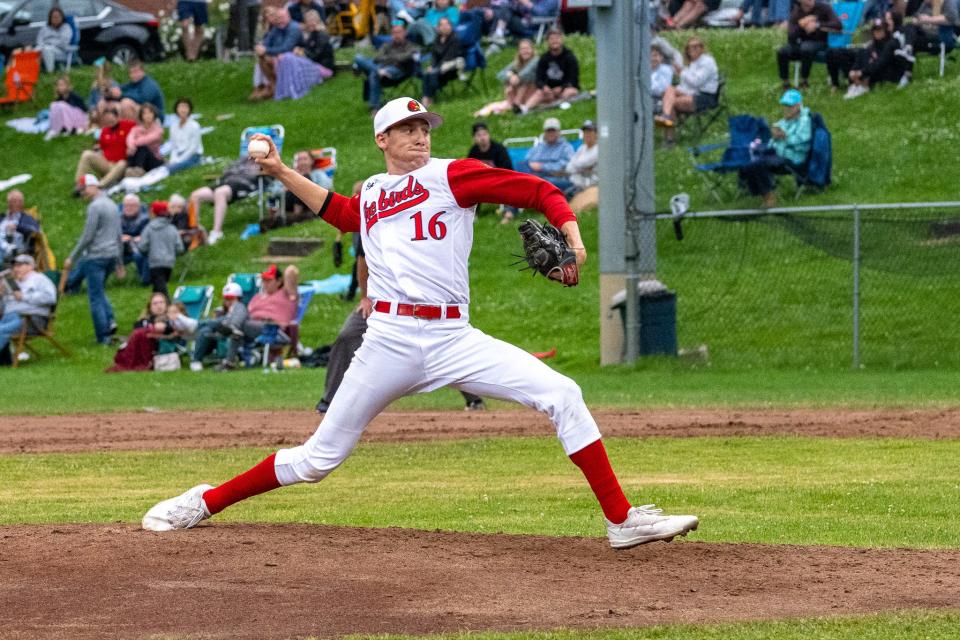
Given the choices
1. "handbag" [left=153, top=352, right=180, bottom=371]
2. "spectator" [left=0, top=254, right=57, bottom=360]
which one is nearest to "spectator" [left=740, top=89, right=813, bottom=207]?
"handbag" [left=153, top=352, right=180, bottom=371]

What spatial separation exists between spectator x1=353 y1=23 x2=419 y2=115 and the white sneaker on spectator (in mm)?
8897

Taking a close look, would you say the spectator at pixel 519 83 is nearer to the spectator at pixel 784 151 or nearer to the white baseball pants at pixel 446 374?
the spectator at pixel 784 151

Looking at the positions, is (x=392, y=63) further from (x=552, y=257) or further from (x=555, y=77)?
(x=552, y=257)

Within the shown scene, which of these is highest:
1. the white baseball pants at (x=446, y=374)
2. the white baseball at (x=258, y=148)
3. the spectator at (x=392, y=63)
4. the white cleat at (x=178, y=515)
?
the white baseball at (x=258, y=148)

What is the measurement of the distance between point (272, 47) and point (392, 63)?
4606mm

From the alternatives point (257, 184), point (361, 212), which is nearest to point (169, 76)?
point (257, 184)

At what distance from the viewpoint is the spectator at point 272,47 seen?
3328cm

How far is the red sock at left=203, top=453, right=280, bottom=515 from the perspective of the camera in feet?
25.7

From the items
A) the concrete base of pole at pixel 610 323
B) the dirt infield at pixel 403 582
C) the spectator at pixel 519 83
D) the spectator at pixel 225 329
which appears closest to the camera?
the dirt infield at pixel 403 582

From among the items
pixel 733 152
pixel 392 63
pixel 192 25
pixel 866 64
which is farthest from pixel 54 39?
pixel 733 152

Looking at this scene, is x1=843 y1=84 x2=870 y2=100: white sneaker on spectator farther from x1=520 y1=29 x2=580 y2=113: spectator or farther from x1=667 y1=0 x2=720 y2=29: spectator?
x1=520 y1=29 x2=580 y2=113: spectator

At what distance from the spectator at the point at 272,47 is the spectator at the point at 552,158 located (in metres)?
10.8

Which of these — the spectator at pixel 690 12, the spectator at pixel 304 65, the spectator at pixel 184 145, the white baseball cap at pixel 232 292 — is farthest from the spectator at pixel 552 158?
the spectator at pixel 304 65

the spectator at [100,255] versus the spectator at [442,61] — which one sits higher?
the spectator at [442,61]
